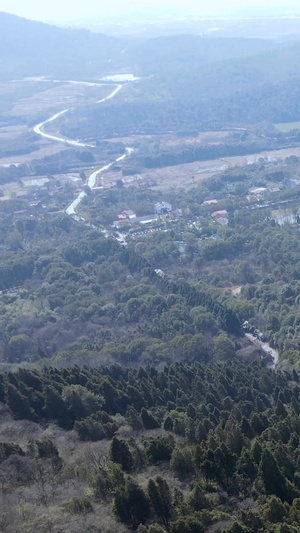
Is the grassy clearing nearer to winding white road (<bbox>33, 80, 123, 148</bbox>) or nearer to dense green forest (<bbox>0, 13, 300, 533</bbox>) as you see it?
dense green forest (<bbox>0, 13, 300, 533</bbox>)

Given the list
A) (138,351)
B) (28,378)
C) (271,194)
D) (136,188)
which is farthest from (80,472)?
(136,188)

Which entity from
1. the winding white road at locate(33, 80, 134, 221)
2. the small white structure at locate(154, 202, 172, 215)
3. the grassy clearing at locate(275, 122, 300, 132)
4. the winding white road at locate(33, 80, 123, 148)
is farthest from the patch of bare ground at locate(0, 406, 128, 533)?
the grassy clearing at locate(275, 122, 300, 132)

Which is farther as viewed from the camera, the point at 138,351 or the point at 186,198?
the point at 186,198

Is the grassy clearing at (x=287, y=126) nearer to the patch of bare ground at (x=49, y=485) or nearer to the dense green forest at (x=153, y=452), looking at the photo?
the dense green forest at (x=153, y=452)

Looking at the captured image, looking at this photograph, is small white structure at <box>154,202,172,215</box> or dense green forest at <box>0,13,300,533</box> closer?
dense green forest at <box>0,13,300,533</box>

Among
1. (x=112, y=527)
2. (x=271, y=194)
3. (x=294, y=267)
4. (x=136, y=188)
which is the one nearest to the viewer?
(x=112, y=527)

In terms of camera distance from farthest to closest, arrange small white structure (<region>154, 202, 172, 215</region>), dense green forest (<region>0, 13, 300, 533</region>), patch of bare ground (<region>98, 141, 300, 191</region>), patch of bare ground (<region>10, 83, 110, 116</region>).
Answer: patch of bare ground (<region>10, 83, 110, 116</region>), patch of bare ground (<region>98, 141, 300, 191</region>), small white structure (<region>154, 202, 172, 215</region>), dense green forest (<region>0, 13, 300, 533</region>)

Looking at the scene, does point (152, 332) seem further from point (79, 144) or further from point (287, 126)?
point (287, 126)

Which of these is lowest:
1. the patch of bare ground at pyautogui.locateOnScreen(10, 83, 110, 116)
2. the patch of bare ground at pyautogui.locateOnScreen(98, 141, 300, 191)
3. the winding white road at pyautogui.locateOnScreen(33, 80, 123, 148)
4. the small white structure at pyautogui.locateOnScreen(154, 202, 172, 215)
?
the small white structure at pyautogui.locateOnScreen(154, 202, 172, 215)

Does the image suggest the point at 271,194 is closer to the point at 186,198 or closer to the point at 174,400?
the point at 186,198

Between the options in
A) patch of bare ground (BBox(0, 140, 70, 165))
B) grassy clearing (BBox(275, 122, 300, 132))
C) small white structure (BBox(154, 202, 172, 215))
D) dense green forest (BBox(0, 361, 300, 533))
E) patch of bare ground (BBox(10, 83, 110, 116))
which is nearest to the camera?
dense green forest (BBox(0, 361, 300, 533))

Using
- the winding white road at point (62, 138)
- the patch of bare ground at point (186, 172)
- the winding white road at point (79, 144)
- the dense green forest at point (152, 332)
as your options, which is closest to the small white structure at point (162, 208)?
the dense green forest at point (152, 332)
